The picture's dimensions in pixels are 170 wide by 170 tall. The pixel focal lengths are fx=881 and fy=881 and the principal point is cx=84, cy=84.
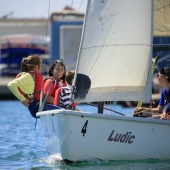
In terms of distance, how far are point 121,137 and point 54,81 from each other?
5.03 ft

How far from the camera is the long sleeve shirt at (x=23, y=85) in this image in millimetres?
13680

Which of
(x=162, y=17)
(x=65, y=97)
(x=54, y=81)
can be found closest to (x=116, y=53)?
(x=65, y=97)

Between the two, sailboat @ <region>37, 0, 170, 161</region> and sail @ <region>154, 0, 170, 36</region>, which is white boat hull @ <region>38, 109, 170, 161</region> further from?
sail @ <region>154, 0, 170, 36</region>

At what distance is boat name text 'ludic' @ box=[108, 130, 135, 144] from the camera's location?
12961 millimetres

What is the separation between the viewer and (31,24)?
212 ft

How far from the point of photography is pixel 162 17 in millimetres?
14805

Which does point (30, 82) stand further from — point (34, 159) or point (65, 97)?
point (34, 159)

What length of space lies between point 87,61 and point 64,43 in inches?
1322

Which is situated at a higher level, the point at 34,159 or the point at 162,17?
the point at 162,17

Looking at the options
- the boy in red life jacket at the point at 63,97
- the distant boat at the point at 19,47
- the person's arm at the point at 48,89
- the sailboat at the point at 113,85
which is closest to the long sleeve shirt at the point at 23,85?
the person's arm at the point at 48,89

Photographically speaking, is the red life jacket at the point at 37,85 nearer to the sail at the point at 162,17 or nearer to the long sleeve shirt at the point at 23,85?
the long sleeve shirt at the point at 23,85

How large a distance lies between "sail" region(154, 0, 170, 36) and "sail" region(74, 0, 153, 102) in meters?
1.44

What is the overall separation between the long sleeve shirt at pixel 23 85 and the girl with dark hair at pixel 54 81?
23 cm

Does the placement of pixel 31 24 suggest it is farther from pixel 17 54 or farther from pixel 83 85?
pixel 83 85
